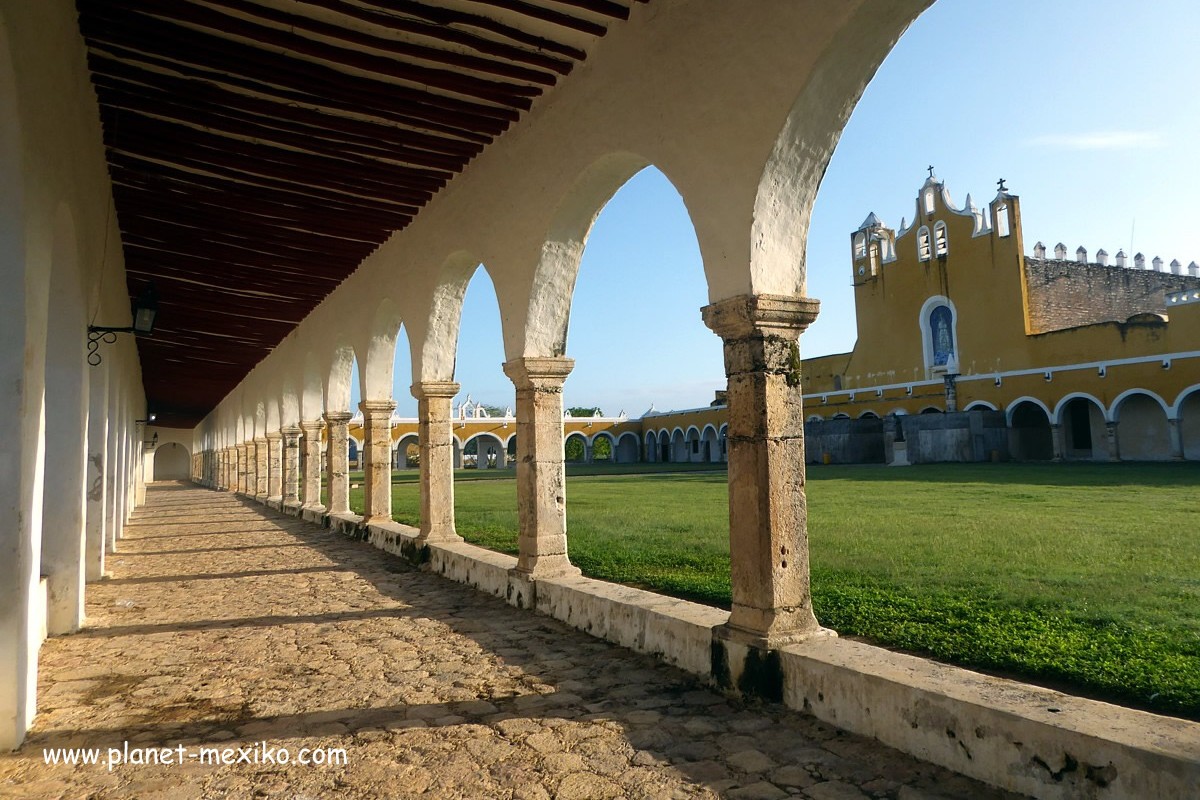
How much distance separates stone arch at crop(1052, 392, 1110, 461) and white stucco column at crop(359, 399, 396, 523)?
23360 millimetres

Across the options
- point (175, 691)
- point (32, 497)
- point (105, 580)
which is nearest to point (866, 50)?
point (32, 497)

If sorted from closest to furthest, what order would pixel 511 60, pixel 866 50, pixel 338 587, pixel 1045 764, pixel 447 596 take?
pixel 1045 764 → pixel 866 50 → pixel 511 60 → pixel 447 596 → pixel 338 587

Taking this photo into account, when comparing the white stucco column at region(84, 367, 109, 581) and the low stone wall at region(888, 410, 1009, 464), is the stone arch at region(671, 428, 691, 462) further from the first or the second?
the white stucco column at region(84, 367, 109, 581)

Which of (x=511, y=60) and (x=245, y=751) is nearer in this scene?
(x=245, y=751)

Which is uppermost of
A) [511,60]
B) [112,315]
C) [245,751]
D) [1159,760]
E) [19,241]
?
[511,60]

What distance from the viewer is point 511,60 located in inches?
194

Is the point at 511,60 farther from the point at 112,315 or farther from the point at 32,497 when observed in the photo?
the point at 112,315

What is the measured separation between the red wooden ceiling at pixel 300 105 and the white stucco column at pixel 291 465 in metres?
6.45

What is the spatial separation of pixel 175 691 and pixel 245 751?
106cm

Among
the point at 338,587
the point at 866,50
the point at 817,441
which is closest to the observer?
the point at 866,50

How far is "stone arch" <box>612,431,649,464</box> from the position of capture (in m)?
47.7

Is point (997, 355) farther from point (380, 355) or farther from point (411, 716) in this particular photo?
point (411, 716)

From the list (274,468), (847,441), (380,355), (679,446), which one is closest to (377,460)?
(380,355)

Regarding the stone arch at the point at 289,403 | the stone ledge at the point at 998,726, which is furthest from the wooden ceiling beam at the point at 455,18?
the stone arch at the point at 289,403
